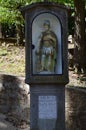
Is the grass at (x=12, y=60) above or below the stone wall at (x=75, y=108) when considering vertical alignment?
above

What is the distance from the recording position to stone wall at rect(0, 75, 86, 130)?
29.2 ft

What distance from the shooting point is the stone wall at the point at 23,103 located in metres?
8.91

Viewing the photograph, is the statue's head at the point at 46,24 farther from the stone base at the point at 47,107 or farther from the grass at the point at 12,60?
the grass at the point at 12,60

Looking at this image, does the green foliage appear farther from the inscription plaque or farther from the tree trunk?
the inscription plaque

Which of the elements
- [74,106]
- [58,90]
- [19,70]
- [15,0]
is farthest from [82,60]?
[58,90]

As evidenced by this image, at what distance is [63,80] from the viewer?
756cm

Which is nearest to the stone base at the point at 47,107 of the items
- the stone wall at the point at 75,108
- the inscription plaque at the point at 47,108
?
the inscription plaque at the point at 47,108

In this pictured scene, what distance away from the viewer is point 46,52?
24.8 feet

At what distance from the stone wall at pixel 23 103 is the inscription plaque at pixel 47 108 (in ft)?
4.25

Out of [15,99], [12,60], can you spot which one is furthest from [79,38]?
[15,99]

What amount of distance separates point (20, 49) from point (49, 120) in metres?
10.7

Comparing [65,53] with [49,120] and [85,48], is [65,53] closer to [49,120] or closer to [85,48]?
[49,120]

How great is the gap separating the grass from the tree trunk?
5.88 ft

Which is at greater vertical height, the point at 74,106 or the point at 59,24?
the point at 59,24
